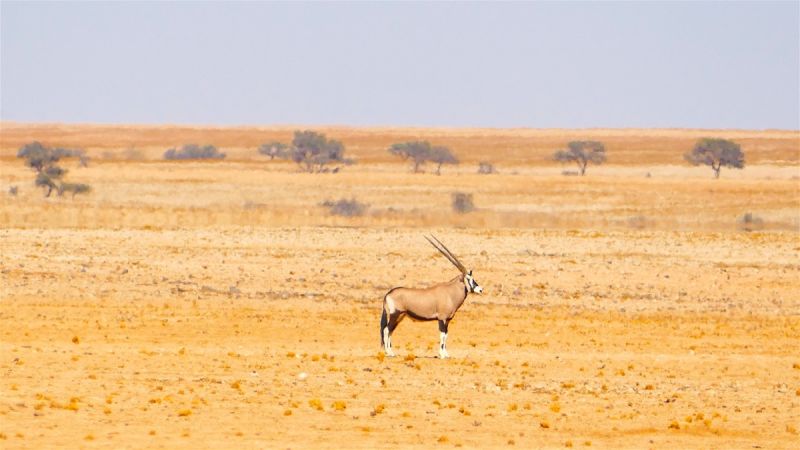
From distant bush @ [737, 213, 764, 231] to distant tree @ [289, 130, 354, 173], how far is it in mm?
46408

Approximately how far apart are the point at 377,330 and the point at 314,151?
238 feet

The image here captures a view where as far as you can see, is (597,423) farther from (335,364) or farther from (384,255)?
(384,255)

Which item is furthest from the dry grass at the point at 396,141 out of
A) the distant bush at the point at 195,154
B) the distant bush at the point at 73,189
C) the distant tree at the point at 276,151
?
the distant bush at the point at 73,189

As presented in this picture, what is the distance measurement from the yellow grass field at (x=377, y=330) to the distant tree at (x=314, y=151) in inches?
1587

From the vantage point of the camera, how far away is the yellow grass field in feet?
44.5

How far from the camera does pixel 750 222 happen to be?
43625mm

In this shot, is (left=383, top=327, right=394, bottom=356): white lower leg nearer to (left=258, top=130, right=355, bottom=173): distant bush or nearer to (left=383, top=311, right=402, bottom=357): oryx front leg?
(left=383, top=311, right=402, bottom=357): oryx front leg

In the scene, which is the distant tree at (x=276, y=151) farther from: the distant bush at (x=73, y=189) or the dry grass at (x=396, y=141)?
the distant bush at (x=73, y=189)

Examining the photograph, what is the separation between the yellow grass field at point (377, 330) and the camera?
535 inches

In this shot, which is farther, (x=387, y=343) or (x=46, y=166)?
(x=46, y=166)

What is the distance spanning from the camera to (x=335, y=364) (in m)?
17.6

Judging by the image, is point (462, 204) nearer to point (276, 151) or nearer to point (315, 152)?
point (315, 152)

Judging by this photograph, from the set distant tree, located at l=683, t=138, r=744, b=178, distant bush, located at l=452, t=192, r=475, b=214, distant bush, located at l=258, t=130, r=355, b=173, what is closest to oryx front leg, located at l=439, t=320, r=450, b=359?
distant bush, located at l=452, t=192, r=475, b=214

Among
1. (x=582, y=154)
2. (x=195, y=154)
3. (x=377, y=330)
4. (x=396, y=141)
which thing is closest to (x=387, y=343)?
(x=377, y=330)
